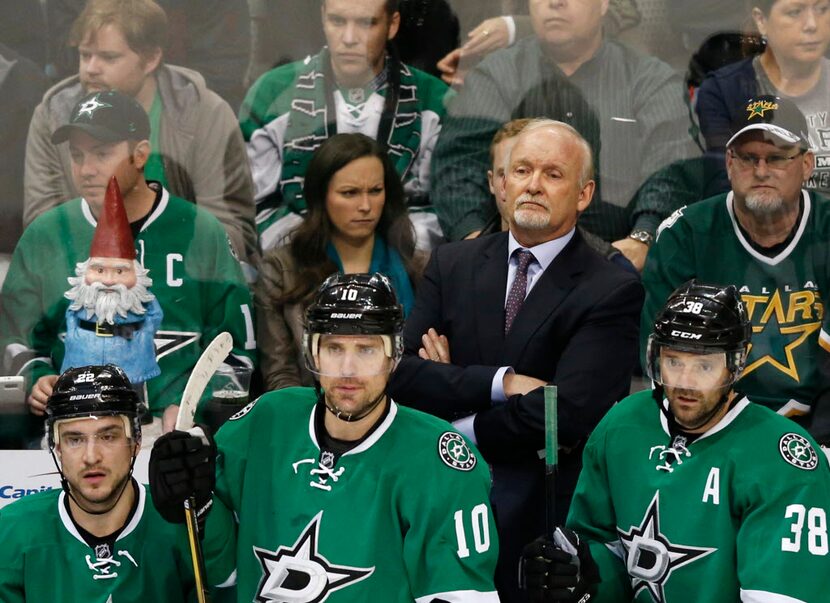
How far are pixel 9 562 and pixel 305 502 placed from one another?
24.6 inches

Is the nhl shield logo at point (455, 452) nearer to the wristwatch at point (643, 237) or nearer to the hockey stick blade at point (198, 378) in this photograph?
the hockey stick blade at point (198, 378)

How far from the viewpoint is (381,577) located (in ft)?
9.36

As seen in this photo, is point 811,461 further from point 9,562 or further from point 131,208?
point 131,208

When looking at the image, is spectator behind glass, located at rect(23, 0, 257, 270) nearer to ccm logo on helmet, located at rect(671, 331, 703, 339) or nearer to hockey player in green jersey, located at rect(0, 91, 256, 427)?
hockey player in green jersey, located at rect(0, 91, 256, 427)

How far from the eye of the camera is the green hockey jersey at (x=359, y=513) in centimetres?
285

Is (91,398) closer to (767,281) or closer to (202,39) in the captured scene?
(202,39)

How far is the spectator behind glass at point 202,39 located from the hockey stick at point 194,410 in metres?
1.44

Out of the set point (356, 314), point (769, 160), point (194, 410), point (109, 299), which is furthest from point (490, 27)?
point (194, 410)

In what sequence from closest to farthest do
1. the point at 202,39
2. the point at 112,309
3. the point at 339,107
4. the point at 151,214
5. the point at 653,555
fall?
the point at 653,555 → the point at 112,309 → the point at 151,214 → the point at 339,107 → the point at 202,39

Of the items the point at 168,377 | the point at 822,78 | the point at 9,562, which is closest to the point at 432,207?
the point at 168,377

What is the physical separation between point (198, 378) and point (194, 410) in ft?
0.22

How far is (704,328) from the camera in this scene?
293 cm

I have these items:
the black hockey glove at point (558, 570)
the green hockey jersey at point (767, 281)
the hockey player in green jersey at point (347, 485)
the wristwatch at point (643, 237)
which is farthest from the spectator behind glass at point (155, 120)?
the black hockey glove at point (558, 570)

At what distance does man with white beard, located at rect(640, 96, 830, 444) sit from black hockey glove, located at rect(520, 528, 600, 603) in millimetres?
1198
